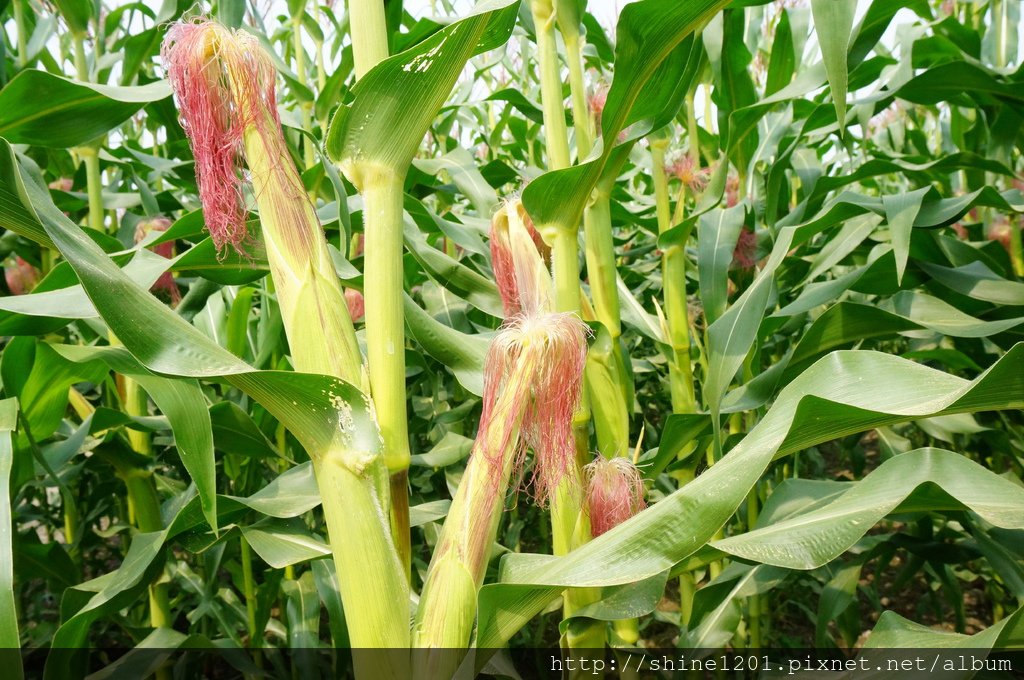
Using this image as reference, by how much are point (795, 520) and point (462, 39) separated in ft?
2.55

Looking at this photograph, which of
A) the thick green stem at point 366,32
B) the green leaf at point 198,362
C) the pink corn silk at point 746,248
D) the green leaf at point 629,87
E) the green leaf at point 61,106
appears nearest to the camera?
the green leaf at point 198,362

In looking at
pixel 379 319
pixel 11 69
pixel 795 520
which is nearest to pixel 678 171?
pixel 795 520

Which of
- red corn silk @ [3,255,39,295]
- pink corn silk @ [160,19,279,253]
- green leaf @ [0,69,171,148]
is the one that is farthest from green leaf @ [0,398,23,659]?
red corn silk @ [3,255,39,295]

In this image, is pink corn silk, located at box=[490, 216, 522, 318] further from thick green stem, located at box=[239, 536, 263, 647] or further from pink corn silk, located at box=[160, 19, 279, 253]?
thick green stem, located at box=[239, 536, 263, 647]

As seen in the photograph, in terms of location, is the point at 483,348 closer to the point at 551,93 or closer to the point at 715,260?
the point at 551,93

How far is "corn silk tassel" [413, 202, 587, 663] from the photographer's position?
0.80 metres

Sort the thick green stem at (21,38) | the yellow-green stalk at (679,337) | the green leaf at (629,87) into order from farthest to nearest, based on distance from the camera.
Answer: the thick green stem at (21,38), the yellow-green stalk at (679,337), the green leaf at (629,87)

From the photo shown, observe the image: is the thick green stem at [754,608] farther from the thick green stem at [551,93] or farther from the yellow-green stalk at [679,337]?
the thick green stem at [551,93]

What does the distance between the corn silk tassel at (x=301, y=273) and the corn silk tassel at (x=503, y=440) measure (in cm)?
5

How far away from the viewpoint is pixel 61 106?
1.20 metres

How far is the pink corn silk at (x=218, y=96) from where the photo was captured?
809 millimetres

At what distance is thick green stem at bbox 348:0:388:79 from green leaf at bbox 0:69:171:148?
0.37 m

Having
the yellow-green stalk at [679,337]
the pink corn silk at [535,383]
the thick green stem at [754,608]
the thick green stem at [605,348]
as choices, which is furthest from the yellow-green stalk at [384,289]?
the thick green stem at [754,608]

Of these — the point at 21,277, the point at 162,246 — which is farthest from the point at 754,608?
the point at 21,277
